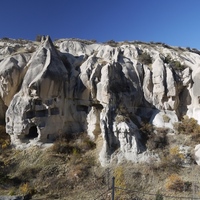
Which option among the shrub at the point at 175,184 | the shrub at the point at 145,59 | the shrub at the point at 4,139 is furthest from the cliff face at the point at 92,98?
the shrub at the point at 175,184

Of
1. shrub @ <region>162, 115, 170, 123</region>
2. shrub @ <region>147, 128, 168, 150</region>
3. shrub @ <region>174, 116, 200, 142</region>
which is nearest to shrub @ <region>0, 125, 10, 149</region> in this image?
shrub @ <region>147, 128, 168, 150</region>

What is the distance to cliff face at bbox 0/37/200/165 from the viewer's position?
16234 mm

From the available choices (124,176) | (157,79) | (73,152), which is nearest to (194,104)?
(157,79)

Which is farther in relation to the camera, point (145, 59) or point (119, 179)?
point (145, 59)

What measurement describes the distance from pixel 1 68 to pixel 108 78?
939cm

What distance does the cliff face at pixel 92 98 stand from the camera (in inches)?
639

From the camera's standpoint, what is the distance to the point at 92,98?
1841 centimetres

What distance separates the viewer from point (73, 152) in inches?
632

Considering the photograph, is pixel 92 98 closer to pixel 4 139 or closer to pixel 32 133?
pixel 32 133

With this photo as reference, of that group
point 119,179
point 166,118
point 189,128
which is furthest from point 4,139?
point 189,128

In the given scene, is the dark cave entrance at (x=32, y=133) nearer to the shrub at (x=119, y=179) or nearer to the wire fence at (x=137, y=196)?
the shrub at (x=119, y=179)

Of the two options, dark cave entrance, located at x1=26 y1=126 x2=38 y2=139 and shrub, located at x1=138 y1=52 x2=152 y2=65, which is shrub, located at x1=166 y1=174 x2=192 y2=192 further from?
shrub, located at x1=138 y1=52 x2=152 y2=65

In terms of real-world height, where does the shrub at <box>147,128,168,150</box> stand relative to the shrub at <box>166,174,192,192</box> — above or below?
above

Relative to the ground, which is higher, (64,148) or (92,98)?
(92,98)
